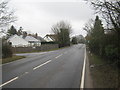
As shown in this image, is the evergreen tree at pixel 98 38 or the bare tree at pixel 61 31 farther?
the bare tree at pixel 61 31

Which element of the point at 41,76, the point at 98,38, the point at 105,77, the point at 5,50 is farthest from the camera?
the point at 5,50

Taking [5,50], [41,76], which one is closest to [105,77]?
[41,76]

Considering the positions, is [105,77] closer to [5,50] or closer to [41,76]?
[41,76]

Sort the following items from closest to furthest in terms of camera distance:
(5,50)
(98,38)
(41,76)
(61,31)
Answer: (41,76) < (98,38) < (5,50) < (61,31)

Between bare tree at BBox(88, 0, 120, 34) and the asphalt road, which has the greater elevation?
bare tree at BBox(88, 0, 120, 34)

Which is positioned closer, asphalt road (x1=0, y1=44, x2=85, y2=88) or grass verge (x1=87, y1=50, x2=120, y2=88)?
grass verge (x1=87, y1=50, x2=120, y2=88)

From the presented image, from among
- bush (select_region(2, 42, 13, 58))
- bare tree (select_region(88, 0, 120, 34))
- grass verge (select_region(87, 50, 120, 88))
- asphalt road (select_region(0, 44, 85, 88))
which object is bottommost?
asphalt road (select_region(0, 44, 85, 88))

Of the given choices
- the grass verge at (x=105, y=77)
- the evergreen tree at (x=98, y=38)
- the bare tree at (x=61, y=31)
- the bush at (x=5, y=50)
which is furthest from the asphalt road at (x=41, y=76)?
the bare tree at (x=61, y=31)

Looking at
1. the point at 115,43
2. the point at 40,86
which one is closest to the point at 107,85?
the point at 40,86

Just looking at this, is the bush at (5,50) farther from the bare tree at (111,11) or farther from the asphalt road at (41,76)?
the bare tree at (111,11)

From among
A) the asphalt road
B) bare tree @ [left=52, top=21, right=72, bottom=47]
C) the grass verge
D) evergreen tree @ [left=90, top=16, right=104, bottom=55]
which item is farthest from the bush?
bare tree @ [left=52, top=21, right=72, bottom=47]

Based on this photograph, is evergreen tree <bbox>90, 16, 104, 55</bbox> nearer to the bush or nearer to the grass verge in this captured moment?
the grass verge

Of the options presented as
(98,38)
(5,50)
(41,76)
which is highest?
(98,38)

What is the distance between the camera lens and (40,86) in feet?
22.5
